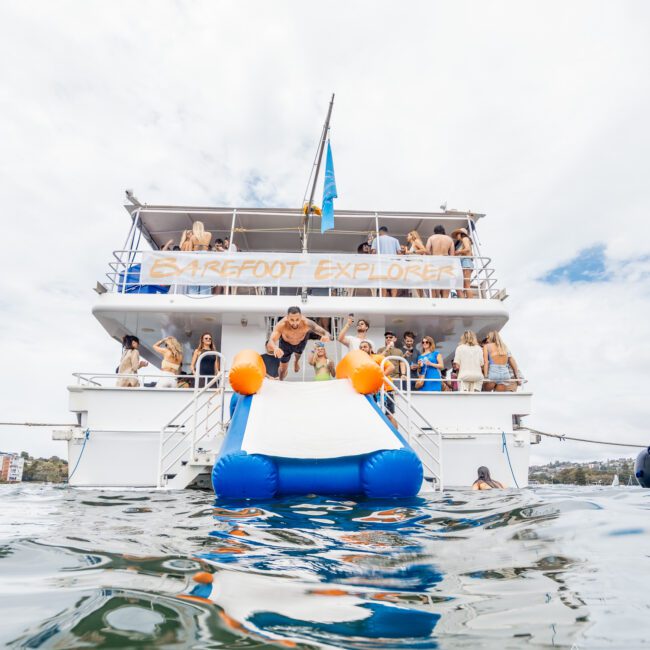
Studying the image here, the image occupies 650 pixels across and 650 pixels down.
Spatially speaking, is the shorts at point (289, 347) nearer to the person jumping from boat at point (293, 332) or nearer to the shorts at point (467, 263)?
the person jumping from boat at point (293, 332)

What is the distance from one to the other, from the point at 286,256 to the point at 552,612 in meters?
8.32

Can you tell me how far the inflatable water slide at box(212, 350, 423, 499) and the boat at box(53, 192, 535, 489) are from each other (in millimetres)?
149

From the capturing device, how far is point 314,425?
4.97m

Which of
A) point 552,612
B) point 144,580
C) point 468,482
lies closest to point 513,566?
point 552,612

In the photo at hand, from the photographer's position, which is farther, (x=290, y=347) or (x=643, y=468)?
(x=290, y=347)

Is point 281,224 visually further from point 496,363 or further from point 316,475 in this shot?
point 316,475

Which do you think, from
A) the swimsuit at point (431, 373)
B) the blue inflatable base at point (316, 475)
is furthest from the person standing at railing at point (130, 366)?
the swimsuit at point (431, 373)

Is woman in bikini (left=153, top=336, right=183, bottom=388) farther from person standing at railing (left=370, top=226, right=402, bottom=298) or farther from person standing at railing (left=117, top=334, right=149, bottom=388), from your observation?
person standing at railing (left=370, top=226, right=402, bottom=298)

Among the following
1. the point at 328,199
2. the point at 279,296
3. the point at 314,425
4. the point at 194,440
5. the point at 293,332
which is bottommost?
the point at 194,440

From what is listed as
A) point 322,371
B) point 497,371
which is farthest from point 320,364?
point 497,371

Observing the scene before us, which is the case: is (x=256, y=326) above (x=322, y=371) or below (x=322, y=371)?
above

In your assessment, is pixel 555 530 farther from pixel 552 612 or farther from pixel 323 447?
pixel 323 447

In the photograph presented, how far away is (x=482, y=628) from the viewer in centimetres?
136

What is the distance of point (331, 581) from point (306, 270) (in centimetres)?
775
